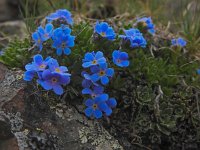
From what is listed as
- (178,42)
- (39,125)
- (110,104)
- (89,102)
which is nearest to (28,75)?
(39,125)

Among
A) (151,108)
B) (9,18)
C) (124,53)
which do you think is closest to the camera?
(124,53)

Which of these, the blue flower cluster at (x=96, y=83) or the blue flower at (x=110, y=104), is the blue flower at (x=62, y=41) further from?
the blue flower at (x=110, y=104)

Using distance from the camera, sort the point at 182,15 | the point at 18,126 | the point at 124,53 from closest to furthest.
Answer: the point at 18,126, the point at 124,53, the point at 182,15

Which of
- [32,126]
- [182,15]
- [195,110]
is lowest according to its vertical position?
[195,110]

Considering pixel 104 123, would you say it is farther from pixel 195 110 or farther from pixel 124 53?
pixel 195 110

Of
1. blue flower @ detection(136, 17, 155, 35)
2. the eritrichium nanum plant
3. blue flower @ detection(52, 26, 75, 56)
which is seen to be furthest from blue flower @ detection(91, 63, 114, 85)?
blue flower @ detection(136, 17, 155, 35)

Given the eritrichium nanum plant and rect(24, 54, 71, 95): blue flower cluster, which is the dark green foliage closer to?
the eritrichium nanum plant

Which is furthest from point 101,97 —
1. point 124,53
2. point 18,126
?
point 18,126
